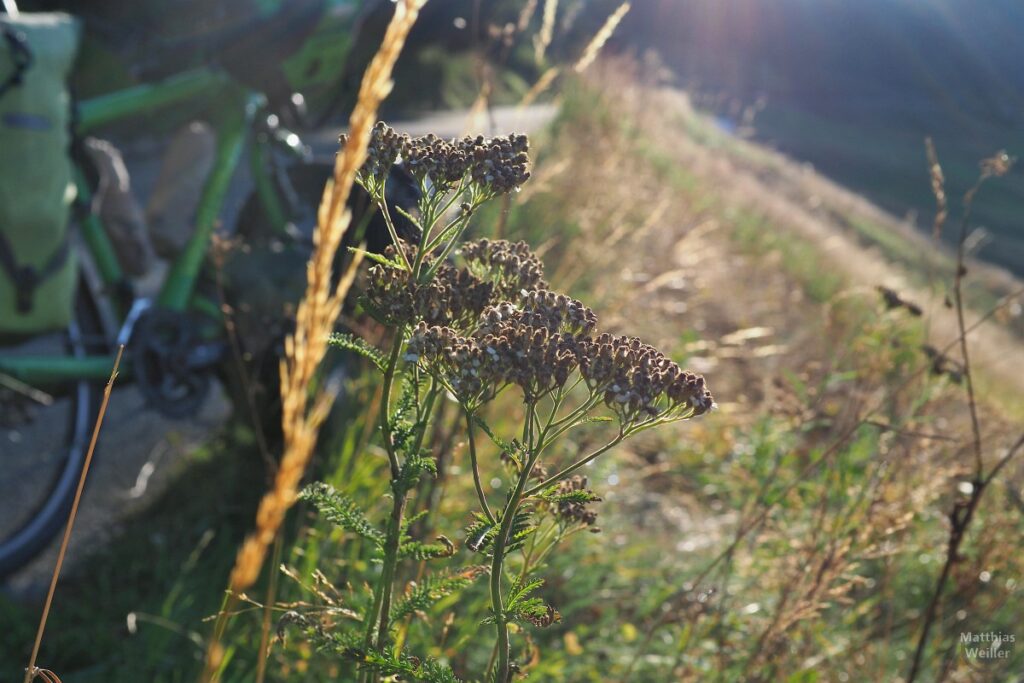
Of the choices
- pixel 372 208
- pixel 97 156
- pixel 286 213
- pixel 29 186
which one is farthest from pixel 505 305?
pixel 286 213

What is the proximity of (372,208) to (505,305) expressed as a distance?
153 cm

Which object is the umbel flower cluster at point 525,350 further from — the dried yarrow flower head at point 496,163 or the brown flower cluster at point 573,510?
the brown flower cluster at point 573,510

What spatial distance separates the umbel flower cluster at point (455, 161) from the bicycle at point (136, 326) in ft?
5.49

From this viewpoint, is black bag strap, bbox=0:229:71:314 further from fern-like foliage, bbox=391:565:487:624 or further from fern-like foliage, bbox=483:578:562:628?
fern-like foliage, bbox=483:578:562:628

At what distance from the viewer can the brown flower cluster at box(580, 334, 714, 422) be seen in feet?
4.27

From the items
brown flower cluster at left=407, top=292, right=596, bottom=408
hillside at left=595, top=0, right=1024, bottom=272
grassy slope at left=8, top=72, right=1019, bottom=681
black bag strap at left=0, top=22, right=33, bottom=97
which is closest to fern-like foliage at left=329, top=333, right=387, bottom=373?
brown flower cluster at left=407, top=292, right=596, bottom=408

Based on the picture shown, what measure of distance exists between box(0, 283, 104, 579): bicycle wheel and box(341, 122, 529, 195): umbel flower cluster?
91.2 inches

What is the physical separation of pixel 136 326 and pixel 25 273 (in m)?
0.69

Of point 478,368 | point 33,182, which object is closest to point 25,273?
point 33,182

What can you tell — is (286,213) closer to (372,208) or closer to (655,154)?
(372,208)

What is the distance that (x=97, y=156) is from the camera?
12.6ft

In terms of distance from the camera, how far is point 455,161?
1415mm

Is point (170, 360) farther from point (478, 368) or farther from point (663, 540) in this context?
point (478, 368)

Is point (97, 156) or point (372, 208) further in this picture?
point (97, 156)
